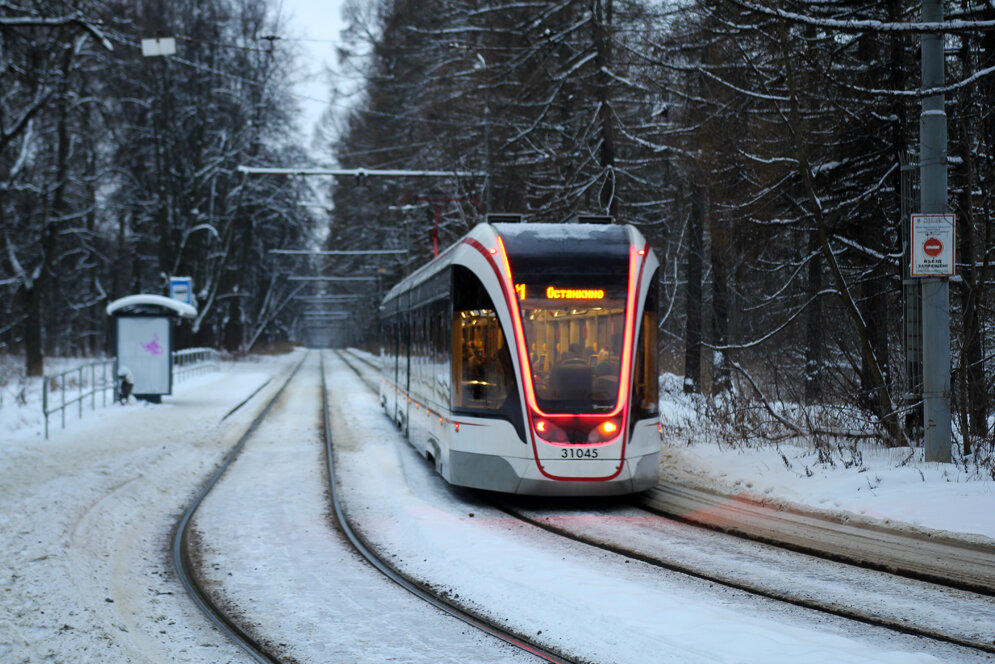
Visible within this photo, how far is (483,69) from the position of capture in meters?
24.3

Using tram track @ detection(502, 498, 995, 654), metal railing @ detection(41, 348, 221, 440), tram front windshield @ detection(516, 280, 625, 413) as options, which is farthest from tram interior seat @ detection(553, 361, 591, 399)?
metal railing @ detection(41, 348, 221, 440)

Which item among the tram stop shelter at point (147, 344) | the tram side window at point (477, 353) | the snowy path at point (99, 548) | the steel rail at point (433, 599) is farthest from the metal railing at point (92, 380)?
the steel rail at point (433, 599)

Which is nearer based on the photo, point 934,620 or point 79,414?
point 934,620

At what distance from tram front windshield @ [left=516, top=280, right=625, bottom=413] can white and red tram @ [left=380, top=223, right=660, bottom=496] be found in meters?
0.01

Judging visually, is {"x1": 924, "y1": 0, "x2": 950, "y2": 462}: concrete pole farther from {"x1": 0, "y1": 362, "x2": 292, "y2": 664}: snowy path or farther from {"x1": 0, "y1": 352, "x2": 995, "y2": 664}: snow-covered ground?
{"x1": 0, "y1": 362, "x2": 292, "y2": 664}: snowy path

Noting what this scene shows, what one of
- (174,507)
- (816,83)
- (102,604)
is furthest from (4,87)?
(102,604)

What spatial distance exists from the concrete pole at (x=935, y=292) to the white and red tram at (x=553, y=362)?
2.94m

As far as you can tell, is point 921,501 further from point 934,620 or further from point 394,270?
point 394,270

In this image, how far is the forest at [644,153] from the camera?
500 inches

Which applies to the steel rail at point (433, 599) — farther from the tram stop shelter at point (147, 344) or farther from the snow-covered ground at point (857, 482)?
the tram stop shelter at point (147, 344)

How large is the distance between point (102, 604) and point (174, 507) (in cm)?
435

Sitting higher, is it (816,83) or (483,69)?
(483,69)

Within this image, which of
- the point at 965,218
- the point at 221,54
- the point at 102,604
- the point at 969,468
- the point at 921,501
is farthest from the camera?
the point at 221,54

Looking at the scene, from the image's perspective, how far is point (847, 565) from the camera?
8.09 meters
